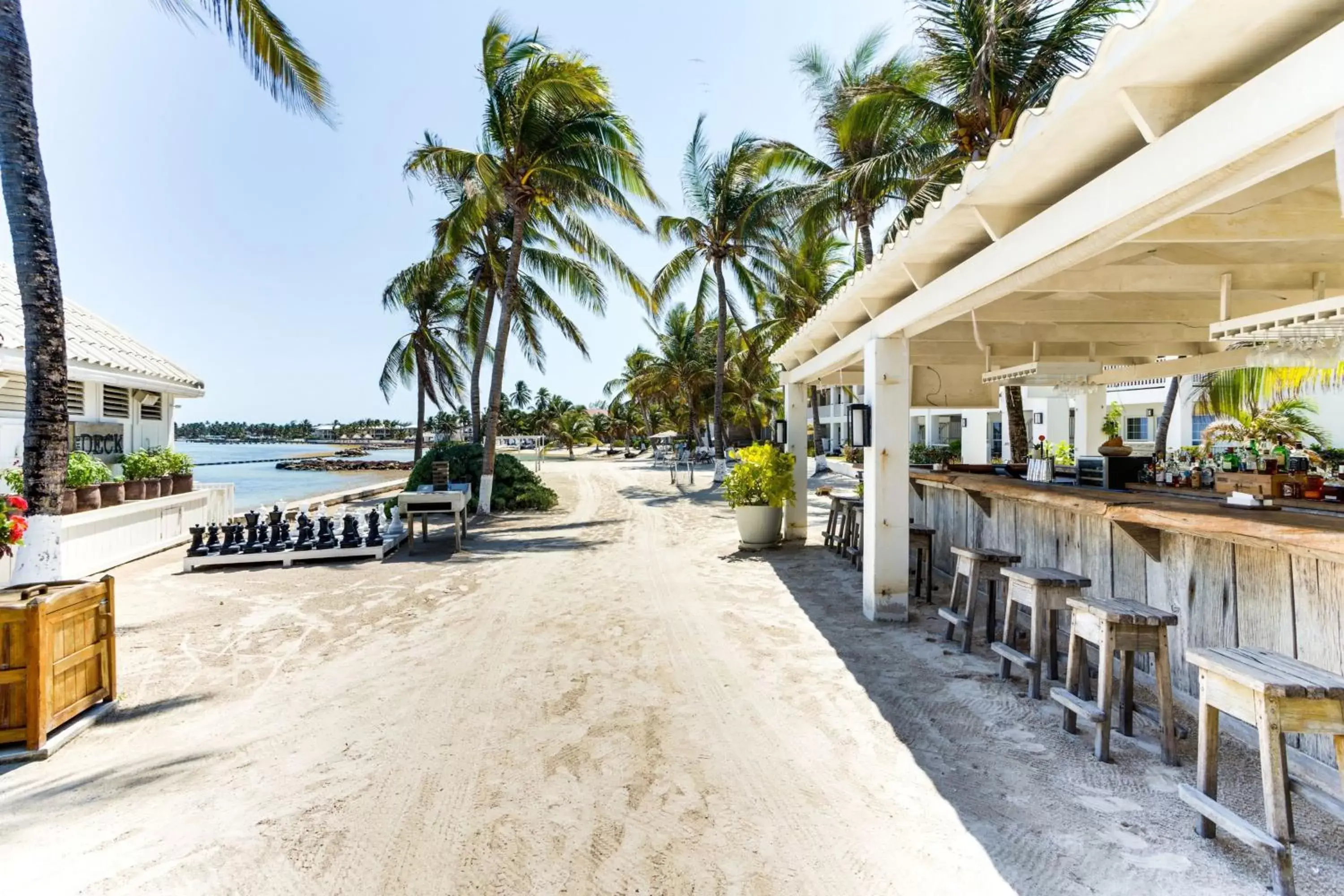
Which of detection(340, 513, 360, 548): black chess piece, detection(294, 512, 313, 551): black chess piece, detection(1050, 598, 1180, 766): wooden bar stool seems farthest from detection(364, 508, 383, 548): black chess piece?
detection(1050, 598, 1180, 766): wooden bar stool

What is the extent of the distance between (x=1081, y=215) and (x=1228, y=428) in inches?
744

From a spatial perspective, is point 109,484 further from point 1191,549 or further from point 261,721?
point 1191,549

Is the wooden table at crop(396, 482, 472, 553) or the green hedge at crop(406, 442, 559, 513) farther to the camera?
the green hedge at crop(406, 442, 559, 513)

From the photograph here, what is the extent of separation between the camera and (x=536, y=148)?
13047 mm

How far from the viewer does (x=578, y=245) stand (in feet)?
54.0

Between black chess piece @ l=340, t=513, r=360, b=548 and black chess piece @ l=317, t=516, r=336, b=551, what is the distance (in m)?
0.13

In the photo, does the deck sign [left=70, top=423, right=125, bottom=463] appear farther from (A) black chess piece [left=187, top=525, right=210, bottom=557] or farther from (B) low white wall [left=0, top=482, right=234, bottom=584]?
(A) black chess piece [left=187, top=525, right=210, bottom=557]

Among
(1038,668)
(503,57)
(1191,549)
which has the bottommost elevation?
(1038,668)

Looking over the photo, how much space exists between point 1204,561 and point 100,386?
45.7 ft

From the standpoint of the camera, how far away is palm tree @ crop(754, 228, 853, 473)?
20.1 meters

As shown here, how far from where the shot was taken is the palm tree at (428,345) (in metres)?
20.7

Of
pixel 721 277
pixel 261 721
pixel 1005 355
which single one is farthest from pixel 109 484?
pixel 721 277

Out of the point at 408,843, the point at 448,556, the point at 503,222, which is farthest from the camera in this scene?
the point at 503,222

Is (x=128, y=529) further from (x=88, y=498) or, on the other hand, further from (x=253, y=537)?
(x=253, y=537)
